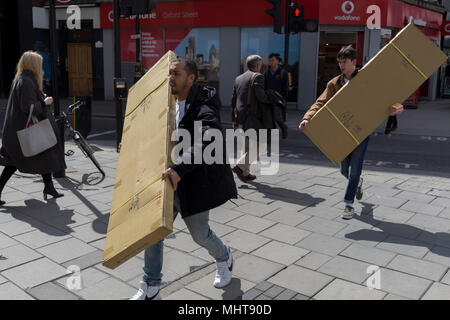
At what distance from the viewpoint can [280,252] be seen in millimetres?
4367

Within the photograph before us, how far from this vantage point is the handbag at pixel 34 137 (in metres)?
5.51

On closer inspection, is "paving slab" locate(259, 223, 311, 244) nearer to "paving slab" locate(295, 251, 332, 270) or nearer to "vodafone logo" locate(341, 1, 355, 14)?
"paving slab" locate(295, 251, 332, 270)

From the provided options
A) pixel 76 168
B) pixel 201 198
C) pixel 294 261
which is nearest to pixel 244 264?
pixel 294 261

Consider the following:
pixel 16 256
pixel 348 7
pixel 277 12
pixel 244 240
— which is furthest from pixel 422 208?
pixel 348 7

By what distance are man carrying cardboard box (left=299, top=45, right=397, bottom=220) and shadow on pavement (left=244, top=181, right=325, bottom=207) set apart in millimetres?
650

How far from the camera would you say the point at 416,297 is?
348cm

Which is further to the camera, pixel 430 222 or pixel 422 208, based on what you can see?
pixel 422 208

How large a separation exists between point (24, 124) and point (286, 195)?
335cm

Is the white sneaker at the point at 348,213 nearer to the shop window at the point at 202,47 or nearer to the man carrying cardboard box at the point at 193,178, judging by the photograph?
the man carrying cardboard box at the point at 193,178

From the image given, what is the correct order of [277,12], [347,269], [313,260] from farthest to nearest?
[277,12] < [313,260] < [347,269]

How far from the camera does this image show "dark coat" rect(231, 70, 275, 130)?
6.44m

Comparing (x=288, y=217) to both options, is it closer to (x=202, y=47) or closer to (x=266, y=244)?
(x=266, y=244)

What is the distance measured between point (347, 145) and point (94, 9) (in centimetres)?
1752

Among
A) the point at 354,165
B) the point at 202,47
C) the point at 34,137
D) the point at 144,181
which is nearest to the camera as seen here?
the point at 144,181
